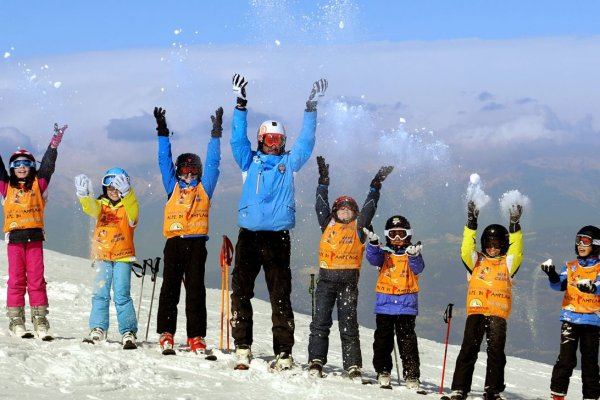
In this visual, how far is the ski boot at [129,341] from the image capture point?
9.85 m

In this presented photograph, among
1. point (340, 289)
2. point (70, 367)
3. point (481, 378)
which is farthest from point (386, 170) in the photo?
point (481, 378)

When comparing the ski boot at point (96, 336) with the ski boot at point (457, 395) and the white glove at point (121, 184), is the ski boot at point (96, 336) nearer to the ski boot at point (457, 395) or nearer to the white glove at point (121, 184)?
the white glove at point (121, 184)

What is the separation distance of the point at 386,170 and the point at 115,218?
3.61 meters

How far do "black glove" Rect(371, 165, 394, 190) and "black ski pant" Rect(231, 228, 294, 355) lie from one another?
4.54 ft

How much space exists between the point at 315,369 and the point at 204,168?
113 inches

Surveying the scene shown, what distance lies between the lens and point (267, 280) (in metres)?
9.77

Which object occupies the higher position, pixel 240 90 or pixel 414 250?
pixel 240 90

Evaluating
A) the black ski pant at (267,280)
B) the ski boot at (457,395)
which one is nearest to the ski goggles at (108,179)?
the black ski pant at (267,280)

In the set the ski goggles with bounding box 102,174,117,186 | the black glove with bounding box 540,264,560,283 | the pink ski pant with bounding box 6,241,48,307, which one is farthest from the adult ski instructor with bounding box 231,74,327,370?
the black glove with bounding box 540,264,560,283

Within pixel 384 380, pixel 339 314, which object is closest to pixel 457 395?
pixel 384 380

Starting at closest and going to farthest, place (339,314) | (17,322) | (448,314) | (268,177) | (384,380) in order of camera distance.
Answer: (268,177), (384,380), (339,314), (17,322), (448,314)

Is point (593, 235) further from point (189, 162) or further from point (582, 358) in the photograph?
point (189, 162)

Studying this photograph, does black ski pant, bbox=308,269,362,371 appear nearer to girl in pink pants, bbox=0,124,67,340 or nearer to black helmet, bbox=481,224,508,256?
black helmet, bbox=481,224,508,256

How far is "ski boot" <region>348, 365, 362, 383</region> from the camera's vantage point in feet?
32.9
